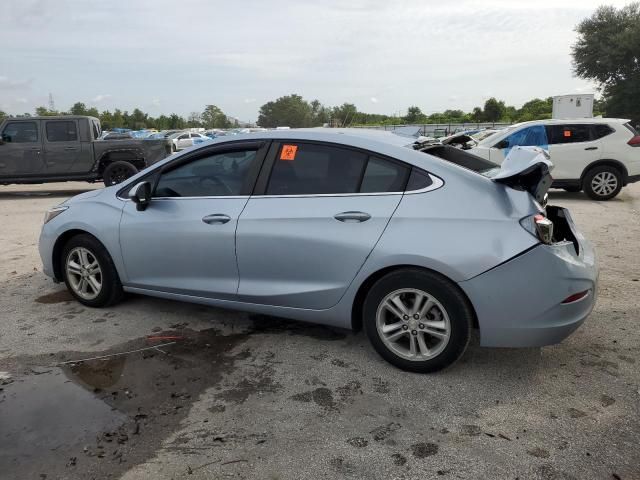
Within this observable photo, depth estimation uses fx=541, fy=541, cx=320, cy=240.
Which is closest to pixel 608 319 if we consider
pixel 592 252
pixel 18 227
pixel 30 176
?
pixel 592 252

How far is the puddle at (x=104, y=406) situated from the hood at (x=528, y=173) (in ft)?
7.02

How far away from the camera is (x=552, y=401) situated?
3.14m

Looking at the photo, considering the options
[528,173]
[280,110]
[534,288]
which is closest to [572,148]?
[528,173]

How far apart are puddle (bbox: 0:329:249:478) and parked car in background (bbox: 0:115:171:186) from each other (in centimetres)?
1009

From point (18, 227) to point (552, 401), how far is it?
345 inches

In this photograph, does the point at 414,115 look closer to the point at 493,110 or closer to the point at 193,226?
the point at 493,110

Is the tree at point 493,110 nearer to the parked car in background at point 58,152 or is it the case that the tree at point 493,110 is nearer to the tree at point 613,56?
the tree at point 613,56

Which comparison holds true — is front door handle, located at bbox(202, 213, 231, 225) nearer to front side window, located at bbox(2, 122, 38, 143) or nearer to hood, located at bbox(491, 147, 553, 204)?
hood, located at bbox(491, 147, 553, 204)

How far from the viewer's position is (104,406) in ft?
10.3

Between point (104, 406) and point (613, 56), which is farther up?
point (613, 56)

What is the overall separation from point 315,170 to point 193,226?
1034 millimetres

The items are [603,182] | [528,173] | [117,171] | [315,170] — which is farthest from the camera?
[117,171]

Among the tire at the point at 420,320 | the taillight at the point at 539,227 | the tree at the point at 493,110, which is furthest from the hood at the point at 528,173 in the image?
the tree at the point at 493,110

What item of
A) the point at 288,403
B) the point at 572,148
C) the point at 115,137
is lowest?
the point at 288,403
